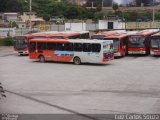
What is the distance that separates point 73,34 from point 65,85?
16.8 m

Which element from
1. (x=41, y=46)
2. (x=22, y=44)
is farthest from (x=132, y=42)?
(x=22, y=44)

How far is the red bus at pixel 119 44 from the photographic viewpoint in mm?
35875

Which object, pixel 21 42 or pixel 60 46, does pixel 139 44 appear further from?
pixel 21 42

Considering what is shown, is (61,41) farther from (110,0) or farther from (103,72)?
(110,0)

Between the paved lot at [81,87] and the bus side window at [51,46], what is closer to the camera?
the paved lot at [81,87]

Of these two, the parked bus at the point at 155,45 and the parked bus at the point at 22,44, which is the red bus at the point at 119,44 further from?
the parked bus at the point at 22,44

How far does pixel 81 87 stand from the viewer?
21625 millimetres

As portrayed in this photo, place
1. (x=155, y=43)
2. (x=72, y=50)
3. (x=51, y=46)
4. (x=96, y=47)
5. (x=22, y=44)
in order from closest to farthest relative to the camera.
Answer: (x=96, y=47)
(x=72, y=50)
(x=51, y=46)
(x=155, y=43)
(x=22, y=44)

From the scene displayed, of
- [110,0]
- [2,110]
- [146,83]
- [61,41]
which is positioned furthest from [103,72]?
[110,0]

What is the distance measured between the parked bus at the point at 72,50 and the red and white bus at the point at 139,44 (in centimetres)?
533

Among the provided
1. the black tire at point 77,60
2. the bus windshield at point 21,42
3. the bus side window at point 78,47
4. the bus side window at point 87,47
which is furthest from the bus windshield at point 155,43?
the bus windshield at point 21,42

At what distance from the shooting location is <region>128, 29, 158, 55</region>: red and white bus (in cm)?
3722

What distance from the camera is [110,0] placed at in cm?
15988

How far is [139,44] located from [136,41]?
17.1 inches
